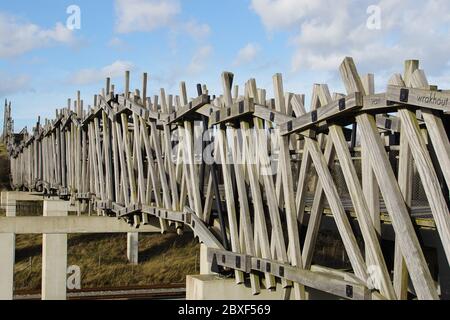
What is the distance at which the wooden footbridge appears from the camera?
295 inches

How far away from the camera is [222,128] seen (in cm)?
1328

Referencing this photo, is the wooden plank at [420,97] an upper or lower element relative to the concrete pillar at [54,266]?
upper

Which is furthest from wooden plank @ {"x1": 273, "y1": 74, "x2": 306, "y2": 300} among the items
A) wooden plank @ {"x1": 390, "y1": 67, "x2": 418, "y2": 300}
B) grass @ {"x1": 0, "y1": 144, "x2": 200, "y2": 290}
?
grass @ {"x1": 0, "y1": 144, "x2": 200, "y2": 290}

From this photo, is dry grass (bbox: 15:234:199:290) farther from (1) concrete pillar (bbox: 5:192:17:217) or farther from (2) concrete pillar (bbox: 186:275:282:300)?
(2) concrete pillar (bbox: 186:275:282:300)

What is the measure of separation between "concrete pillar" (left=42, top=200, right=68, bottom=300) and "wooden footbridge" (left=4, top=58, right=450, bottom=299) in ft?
19.1

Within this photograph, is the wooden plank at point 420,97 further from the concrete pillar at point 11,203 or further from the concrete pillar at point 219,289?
the concrete pillar at point 11,203

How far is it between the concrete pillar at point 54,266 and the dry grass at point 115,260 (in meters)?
10.4

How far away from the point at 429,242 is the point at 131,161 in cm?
1237

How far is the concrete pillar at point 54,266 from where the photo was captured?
28141 mm

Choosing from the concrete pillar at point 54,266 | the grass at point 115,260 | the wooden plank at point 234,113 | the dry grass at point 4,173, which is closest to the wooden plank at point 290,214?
the wooden plank at point 234,113

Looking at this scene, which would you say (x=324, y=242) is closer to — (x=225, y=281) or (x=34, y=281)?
(x=225, y=281)

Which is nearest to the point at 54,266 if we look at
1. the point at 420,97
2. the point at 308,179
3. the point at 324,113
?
the point at 308,179

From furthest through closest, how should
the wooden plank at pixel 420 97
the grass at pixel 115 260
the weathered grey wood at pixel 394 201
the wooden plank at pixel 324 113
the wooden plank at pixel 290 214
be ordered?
the grass at pixel 115 260, the wooden plank at pixel 290 214, the wooden plank at pixel 324 113, the weathered grey wood at pixel 394 201, the wooden plank at pixel 420 97
